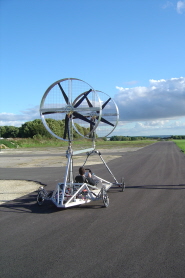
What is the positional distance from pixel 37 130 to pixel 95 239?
82567 mm

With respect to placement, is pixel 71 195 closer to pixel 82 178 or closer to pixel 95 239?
pixel 82 178

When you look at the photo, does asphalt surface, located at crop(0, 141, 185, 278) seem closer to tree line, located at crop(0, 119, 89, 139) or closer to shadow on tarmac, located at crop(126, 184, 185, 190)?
shadow on tarmac, located at crop(126, 184, 185, 190)

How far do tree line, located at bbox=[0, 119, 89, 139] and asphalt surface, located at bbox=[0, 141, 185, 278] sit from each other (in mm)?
3163

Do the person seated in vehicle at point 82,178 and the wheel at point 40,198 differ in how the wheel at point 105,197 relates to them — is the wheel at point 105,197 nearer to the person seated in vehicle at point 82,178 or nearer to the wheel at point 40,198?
the person seated in vehicle at point 82,178

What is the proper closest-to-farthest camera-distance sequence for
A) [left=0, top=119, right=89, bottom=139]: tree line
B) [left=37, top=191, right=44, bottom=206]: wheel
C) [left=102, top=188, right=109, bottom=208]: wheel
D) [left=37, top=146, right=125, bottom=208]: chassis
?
[left=37, top=146, right=125, bottom=208]: chassis → [left=102, top=188, right=109, bottom=208]: wheel → [left=37, top=191, right=44, bottom=206]: wheel → [left=0, top=119, right=89, bottom=139]: tree line

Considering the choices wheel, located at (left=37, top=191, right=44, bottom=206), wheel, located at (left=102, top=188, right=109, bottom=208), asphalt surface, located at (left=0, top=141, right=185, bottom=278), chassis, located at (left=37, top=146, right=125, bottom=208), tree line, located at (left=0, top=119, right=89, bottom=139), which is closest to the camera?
asphalt surface, located at (left=0, top=141, right=185, bottom=278)

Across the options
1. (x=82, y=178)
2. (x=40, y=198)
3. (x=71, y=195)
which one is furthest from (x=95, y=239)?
(x=82, y=178)

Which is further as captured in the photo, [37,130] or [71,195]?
[37,130]

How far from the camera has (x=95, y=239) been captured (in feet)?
23.4

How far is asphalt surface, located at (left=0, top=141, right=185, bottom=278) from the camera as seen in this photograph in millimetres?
5523

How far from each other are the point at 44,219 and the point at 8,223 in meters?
1.12

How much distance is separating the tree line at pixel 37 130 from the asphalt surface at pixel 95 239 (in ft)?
10.4

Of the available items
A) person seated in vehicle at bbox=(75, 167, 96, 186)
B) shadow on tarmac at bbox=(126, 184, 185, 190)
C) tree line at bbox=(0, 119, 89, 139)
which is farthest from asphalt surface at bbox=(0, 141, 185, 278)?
tree line at bbox=(0, 119, 89, 139)

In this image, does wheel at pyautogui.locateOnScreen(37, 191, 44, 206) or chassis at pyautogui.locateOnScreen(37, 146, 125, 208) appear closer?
chassis at pyautogui.locateOnScreen(37, 146, 125, 208)
